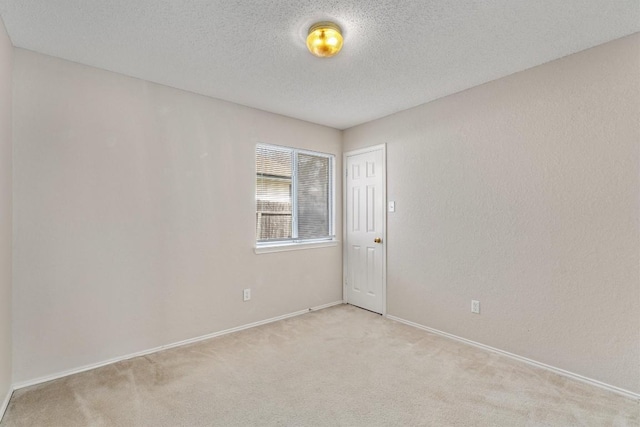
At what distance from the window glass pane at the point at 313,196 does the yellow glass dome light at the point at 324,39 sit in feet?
6.39

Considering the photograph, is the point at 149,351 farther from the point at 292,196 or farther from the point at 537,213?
the point at 537,213

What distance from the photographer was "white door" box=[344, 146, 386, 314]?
381 centimetres

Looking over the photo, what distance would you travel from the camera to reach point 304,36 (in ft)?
6.82

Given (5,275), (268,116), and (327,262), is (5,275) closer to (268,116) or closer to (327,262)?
(268,116)

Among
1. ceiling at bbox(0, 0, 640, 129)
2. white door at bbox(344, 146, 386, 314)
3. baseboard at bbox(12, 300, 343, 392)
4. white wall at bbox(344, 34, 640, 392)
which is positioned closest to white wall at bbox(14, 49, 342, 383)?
baseboard at bbox(12, 300, 343, 392)

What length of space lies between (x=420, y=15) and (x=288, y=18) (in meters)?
0.80

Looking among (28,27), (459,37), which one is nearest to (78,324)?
(28,27)

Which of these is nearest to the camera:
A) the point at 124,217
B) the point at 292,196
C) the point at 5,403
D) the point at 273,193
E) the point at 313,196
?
the point at 5,403

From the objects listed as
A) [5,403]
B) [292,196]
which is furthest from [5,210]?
[292,196]

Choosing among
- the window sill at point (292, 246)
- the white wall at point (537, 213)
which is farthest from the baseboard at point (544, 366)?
the window sill at point (292, 246)

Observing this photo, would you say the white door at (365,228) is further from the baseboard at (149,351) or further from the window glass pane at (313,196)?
the baseboard at (149,351)

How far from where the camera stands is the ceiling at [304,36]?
181cm

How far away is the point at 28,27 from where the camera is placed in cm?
199

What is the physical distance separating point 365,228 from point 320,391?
7.22 ft
